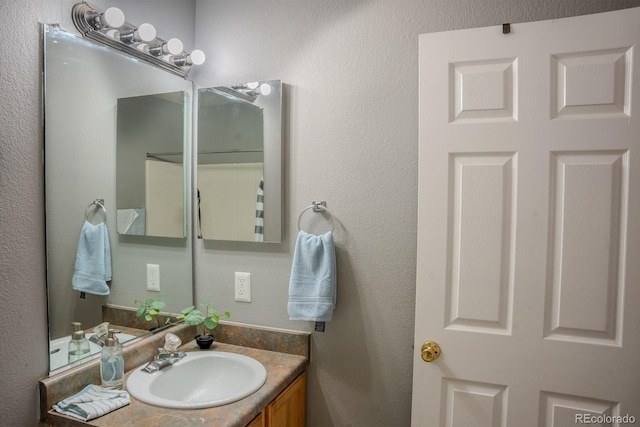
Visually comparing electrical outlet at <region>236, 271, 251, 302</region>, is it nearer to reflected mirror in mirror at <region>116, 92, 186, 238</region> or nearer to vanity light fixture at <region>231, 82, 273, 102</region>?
reflected mirror in mirror at <region>116, 92, 186, 238</region>

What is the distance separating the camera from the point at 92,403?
117cm

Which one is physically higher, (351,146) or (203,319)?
(351,146)

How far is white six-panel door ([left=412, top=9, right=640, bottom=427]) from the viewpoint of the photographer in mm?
1151

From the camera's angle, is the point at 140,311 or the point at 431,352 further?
the point at 140,311

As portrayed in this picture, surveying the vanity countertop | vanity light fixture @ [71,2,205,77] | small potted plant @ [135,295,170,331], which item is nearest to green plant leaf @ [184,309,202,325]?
small potted plant @ [135,295,170,331]

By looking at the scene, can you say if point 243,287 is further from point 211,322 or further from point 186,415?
point 186,415

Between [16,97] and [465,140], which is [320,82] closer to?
[465,140]

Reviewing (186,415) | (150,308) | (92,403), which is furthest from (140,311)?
(186,415)

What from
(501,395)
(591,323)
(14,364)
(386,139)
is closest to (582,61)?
(386,139)

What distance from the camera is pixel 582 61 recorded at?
117 cm

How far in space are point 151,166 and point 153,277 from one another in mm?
468

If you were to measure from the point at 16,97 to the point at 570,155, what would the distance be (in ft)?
5.39

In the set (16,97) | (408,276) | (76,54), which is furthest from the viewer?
(408,276)

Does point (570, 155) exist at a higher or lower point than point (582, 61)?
lower
